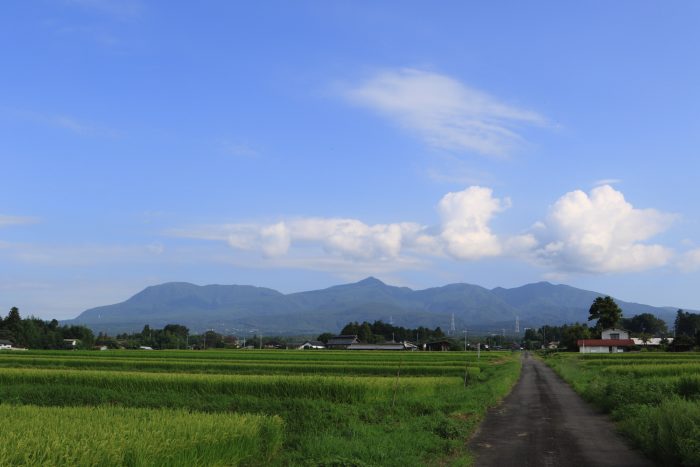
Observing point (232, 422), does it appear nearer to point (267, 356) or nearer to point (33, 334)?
point (267, 356)

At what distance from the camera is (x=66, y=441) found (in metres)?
9.48

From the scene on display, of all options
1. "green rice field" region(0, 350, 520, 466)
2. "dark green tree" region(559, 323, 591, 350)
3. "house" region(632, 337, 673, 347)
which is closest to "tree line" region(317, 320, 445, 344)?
"dark green tree" region(559, 323, 591, 350)

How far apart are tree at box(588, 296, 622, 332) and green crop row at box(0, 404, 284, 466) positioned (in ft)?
413

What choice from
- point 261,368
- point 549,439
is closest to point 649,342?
point 261,368

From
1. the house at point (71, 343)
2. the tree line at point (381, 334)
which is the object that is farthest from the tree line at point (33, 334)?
the tree line at point (381, 334)

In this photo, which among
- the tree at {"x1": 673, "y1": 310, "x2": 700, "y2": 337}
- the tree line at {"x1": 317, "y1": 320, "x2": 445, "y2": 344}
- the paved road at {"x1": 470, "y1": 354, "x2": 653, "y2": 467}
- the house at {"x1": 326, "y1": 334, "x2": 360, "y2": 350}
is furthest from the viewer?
the tree line at {"x1": 317, "y1": 320, "x2": 445, "y2": 344}

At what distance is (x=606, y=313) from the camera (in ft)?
414

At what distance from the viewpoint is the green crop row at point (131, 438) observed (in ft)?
29.0

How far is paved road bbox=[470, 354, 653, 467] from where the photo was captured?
13.0 meters

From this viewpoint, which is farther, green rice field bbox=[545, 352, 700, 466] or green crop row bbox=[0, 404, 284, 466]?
green rice field bbox=[545, 352, 700, 466]

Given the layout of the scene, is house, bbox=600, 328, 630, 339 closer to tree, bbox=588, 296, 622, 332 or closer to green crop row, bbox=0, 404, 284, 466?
tree, bbox=588, 296, 622, 332

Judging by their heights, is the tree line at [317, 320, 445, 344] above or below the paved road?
below

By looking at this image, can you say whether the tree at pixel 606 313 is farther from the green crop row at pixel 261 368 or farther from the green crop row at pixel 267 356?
the green crop row at pixel 261 368

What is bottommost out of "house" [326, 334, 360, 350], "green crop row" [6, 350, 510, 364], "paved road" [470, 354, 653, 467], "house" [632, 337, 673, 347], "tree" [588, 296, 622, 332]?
"house" [326, 334, 360, 350]
